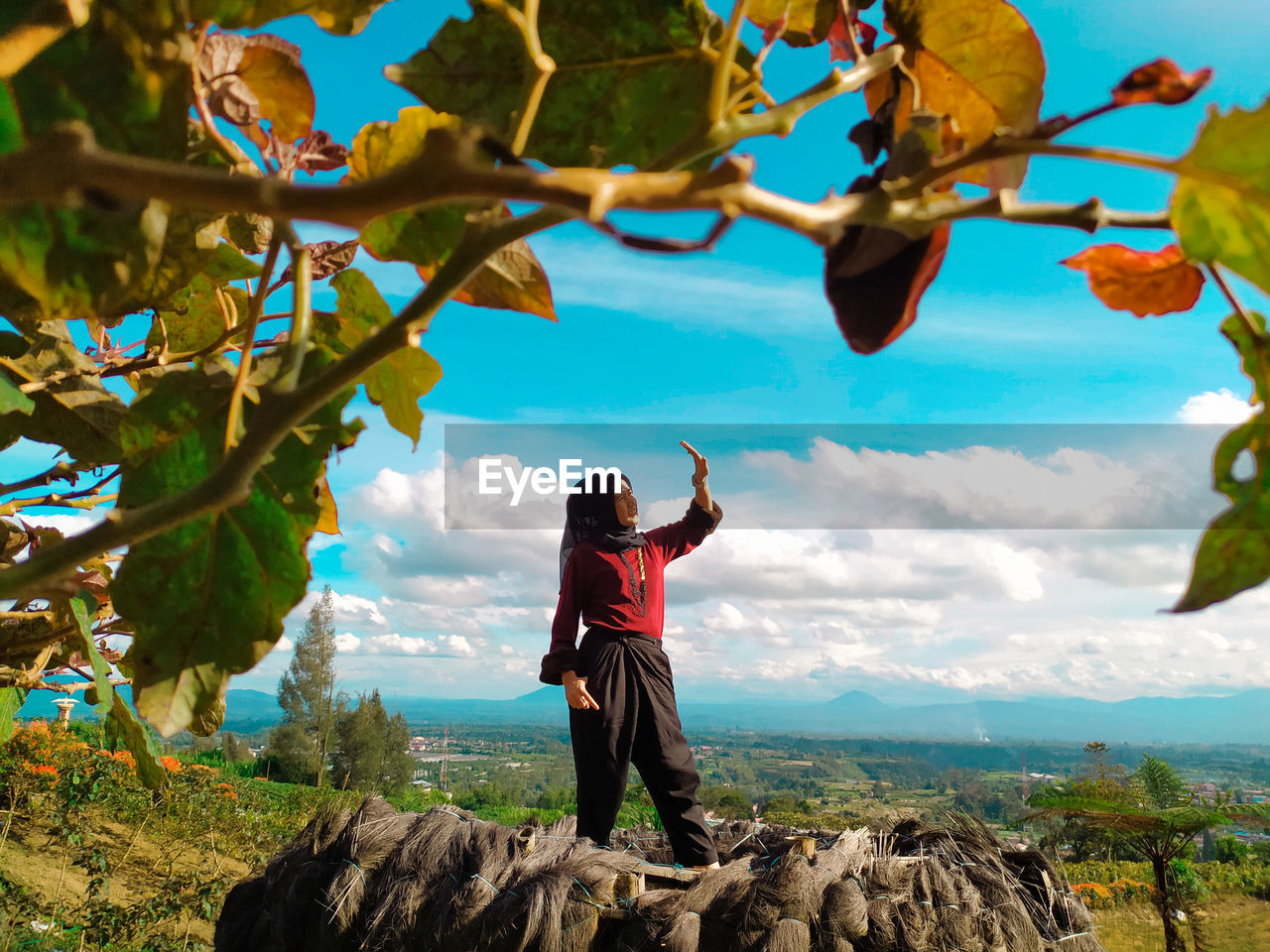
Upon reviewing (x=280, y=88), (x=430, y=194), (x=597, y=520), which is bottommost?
(x=430, y=194)

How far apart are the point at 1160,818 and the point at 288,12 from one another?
3.50m

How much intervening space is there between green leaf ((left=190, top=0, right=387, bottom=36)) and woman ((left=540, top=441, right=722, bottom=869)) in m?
1.60

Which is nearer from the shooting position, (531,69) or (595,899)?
(531,69)

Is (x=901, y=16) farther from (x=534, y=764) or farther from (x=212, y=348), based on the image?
(x=534, y=764)

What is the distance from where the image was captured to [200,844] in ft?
11.2

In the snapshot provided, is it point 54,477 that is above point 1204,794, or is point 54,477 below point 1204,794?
above

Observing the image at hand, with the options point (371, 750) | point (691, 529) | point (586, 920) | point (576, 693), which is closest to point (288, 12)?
point (586, 920)

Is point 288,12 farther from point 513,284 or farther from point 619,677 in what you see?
point 619,677

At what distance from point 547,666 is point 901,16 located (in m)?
1.89

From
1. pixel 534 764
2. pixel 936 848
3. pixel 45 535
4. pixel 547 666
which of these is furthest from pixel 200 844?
pixel 534 764

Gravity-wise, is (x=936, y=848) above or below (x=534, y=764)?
above

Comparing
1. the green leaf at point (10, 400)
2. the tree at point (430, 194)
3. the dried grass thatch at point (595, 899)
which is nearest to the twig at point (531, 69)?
the tree at point (430, 194)

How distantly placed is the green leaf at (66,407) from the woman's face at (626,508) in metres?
1.88

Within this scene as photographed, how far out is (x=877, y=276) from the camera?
145 mm
